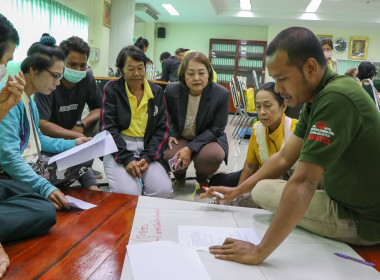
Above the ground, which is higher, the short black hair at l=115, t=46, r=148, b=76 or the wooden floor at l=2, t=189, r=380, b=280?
the short black hair at l=115, t=46, r=148, b=76

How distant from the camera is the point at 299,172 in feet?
3.43

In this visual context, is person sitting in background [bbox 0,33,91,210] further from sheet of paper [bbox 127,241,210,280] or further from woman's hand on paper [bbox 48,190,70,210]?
sheet of paper [bbox 127,241,210,280]

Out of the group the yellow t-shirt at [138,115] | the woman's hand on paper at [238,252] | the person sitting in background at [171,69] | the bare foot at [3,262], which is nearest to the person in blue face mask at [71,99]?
the yellow t-shirt at [138,115]

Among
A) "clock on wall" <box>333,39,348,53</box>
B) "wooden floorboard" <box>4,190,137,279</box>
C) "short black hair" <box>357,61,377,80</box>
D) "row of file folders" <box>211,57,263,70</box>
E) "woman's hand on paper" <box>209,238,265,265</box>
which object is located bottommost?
"wooden floorboard" <box>4,190,137,279</box>

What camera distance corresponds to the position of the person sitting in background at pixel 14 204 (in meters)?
1.21

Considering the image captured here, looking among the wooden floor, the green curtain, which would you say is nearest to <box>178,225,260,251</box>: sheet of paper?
the wooden floor

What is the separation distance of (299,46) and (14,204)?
3.61 feet

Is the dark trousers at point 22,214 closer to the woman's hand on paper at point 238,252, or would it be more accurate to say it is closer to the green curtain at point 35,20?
the woman's hand on paper at point 238,252

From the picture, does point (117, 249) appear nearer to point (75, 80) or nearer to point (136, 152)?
point (136, 152)

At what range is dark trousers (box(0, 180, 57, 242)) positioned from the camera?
120cm

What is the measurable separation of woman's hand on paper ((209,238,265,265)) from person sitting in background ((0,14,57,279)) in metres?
0.62

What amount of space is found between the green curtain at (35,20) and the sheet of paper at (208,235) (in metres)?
3.83

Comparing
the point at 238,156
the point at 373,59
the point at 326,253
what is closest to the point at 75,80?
the point at 326,253

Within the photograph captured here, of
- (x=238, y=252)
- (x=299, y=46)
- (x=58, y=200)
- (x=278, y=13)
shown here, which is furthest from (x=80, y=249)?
(x=278, y=13)
